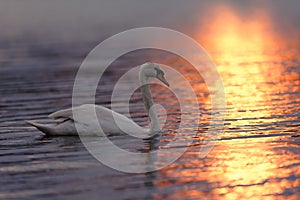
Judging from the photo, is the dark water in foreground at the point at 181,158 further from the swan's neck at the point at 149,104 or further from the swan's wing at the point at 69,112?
the swan's wing at the point at 69,112

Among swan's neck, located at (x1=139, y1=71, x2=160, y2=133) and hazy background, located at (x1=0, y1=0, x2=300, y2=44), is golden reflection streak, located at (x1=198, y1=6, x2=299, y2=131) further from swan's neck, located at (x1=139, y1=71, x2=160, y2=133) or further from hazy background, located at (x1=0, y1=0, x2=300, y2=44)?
swan's neck, located at (x1=139, y1=71, x2=160, y2=133)

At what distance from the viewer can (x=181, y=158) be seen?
1602 centimetres

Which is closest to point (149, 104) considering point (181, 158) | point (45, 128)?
point (45, 128)

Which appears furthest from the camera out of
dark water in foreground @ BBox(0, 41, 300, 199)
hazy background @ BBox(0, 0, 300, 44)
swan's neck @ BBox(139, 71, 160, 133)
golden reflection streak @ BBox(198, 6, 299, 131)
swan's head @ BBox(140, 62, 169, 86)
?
hazy background @ BBox(0, 0, 300, 44)

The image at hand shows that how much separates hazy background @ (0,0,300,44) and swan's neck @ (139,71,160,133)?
21.2m

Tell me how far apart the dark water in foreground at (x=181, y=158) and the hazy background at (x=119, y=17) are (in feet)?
56.5

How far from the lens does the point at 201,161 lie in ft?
51.4

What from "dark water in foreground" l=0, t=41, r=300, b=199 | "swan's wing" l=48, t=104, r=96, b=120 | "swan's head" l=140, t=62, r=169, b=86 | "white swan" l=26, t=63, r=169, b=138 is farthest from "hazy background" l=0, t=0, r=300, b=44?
"swan's wing" l=48, t=104, r=96, b=120

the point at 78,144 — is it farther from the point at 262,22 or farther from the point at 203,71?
the point at 262,22

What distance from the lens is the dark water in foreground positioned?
13.8 meters

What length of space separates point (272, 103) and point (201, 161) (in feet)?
20.9

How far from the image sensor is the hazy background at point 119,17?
48628 mm

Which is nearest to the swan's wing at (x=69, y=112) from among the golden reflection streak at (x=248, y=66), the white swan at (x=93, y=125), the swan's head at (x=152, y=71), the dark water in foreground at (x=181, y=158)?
the white swan at (x=93, y=125)

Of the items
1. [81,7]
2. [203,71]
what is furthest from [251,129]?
[81,7]
